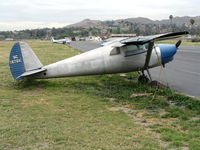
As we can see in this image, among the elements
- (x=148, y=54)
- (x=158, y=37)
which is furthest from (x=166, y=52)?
(x=158, y=37)

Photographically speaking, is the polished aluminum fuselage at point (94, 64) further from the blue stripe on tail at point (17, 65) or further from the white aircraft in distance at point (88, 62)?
the blue stripe on tail at point (17, 65)

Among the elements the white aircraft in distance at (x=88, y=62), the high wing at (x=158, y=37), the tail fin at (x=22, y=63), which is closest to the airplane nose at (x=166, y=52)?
the white aircraft in distance at (x=88, y=62)

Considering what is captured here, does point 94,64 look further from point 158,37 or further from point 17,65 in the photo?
point 17,65

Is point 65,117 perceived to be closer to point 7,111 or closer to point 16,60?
point 7,111

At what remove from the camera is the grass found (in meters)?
5.84

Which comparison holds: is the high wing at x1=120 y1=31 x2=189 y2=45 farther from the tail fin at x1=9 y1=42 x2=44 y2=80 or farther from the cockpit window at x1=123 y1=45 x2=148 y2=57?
the tail fin at x1=9 y1=42 x2=44 y2=80

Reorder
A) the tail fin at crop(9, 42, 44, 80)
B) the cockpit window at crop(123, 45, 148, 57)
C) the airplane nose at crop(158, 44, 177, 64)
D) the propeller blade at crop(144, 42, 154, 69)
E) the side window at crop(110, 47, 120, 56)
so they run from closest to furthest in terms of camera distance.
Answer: the propeller blade at crop(144, 42, 154, 69) < the tail fin at crop(9, 42, 44, 80) < the side window at crop(110, 47, 120, 56) < the cockpit window at crop(123, 45, 148, 57) < the airplane nose at crop(158, 44, 177, 64)

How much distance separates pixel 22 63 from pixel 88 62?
2441mm

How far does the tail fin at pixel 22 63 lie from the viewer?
1188 centimetres

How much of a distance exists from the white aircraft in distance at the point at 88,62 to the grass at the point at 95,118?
608 mm

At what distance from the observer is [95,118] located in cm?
761

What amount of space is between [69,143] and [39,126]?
4.50ft

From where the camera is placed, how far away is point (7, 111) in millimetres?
8367

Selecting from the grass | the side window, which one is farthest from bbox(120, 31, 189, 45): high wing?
the grass
